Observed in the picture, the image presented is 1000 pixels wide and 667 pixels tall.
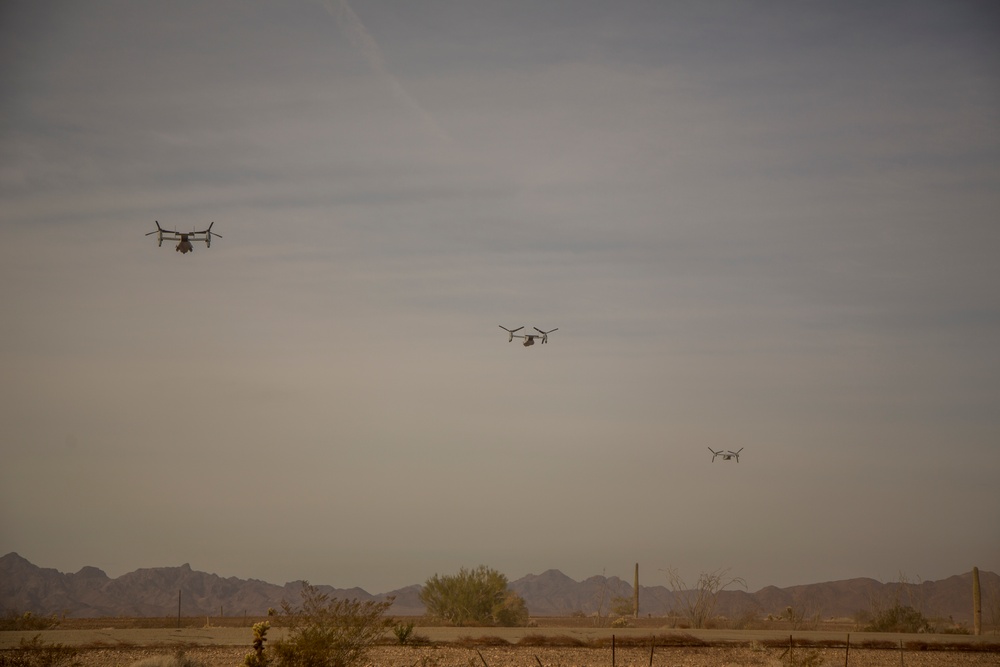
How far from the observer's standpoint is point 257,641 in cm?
1862

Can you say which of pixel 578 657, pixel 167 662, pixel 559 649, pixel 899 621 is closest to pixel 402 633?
pixel 559 649

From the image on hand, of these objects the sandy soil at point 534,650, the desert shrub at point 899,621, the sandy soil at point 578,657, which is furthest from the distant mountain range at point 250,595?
the sandy soil at point 578,657

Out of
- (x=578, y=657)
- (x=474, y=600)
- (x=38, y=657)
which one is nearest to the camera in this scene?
(x=38, y=657)

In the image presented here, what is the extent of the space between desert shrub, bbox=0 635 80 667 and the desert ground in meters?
0.26

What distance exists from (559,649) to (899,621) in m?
30.2

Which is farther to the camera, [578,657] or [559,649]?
[559,649]

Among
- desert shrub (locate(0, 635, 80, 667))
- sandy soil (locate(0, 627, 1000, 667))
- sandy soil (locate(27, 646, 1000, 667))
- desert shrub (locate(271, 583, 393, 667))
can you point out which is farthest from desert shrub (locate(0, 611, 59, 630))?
desert shrub (locate(271, 583, 393, 667))

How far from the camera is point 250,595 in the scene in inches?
6176

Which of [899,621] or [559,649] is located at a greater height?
[559,649]

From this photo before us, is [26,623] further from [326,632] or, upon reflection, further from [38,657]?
[326,632]

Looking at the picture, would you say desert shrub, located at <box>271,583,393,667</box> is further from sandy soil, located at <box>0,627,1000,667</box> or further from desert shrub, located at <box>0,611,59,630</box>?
desert shrub, located at <box>0,611,59,630</box>

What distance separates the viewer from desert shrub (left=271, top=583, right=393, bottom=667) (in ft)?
67.5

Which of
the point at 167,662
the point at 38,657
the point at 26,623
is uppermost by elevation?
the point at 167,662

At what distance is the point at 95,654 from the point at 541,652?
14588 millimetres
